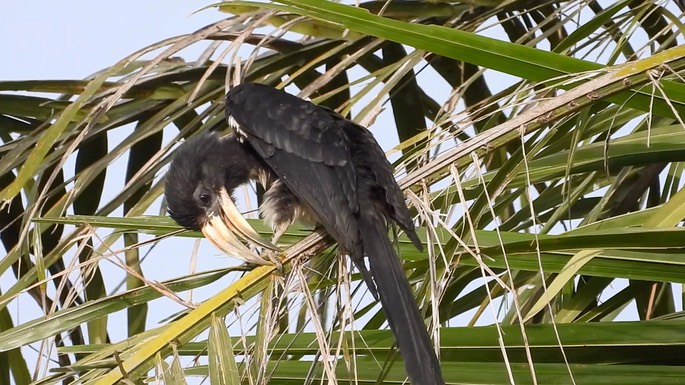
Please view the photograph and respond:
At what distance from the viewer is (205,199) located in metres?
2.35

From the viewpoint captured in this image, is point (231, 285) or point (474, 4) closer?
point (231, 285)

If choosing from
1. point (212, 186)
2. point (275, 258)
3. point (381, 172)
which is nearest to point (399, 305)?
point (275, 258)

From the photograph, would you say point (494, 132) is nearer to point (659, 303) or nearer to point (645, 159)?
point (645, 159)

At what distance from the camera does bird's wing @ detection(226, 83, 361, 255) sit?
2.00 meters

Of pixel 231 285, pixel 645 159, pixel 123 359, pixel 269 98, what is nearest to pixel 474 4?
pixel 269 98

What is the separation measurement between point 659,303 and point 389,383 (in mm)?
937

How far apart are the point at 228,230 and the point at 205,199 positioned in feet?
0.53

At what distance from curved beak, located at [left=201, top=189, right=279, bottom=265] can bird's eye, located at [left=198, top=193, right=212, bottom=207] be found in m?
0.03

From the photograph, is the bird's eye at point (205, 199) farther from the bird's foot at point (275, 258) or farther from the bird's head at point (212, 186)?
the bird's foot at point (275, 258)

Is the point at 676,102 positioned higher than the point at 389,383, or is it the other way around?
the point at 676,102

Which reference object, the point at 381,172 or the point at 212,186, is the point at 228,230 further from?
the point at 381,172

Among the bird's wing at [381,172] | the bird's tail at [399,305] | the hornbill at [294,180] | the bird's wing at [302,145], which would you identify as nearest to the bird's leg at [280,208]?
the hornbill at [294,180]

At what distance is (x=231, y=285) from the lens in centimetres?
148

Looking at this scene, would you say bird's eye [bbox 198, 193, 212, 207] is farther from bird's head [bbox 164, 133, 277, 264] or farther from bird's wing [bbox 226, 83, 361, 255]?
bird's wing [bbox 226, 83, 361, 255]
